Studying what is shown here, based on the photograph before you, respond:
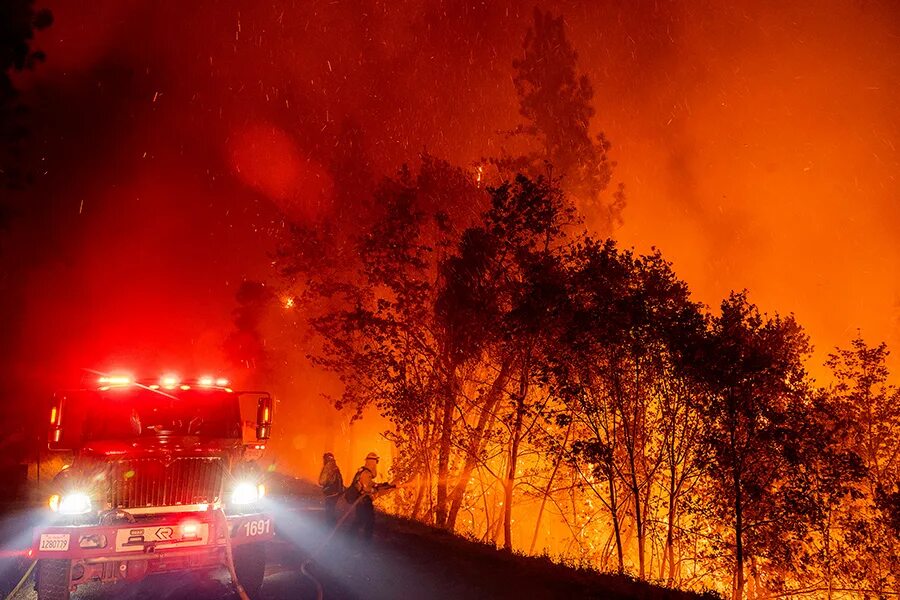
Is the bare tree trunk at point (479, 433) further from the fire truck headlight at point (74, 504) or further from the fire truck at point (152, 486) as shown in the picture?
the fire truck headlight at point (74, 504)

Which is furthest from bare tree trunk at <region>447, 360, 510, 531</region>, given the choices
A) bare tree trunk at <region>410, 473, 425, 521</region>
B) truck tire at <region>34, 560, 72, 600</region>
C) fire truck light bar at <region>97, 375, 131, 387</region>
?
truck tire at <region>34, 560, 72, 600</region>

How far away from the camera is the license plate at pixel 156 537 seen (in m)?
6.85

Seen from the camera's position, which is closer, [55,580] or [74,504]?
[55,580]

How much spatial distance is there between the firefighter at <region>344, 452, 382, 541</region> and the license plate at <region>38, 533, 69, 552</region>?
4.45 meters

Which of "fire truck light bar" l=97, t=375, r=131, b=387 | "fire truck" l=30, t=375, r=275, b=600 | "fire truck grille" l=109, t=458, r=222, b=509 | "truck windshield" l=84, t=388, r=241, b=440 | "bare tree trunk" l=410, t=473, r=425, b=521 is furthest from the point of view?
"bare tree trunk" l=410, t=473, r=425, b=521

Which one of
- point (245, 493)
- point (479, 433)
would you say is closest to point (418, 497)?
point (479, 433)

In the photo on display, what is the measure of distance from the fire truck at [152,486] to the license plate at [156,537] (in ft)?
0.03

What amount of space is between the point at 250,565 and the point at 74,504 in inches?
83.4

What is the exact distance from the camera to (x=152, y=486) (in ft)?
25.1

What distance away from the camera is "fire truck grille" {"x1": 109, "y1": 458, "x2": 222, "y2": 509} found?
7.54 metres

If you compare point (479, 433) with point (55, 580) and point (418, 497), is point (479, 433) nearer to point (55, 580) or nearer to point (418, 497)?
point (418, 497)

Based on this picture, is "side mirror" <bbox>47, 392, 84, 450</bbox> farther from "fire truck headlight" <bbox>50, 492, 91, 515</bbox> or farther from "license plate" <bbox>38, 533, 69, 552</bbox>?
"license plate" <bbox>38, 533, 69, 552</bbox>


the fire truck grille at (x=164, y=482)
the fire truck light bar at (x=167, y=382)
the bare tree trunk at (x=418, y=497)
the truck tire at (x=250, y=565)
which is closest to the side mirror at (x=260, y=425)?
the fire truck light bar at (x=167, y=382)

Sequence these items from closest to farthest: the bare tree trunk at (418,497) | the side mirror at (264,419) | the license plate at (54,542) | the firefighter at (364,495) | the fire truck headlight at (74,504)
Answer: the license plate at (54,542), the fire truck headlight at (74,504), the side mirror at (264,419), the firefighter at (364,495), the bare tree trunk at (418,497)
